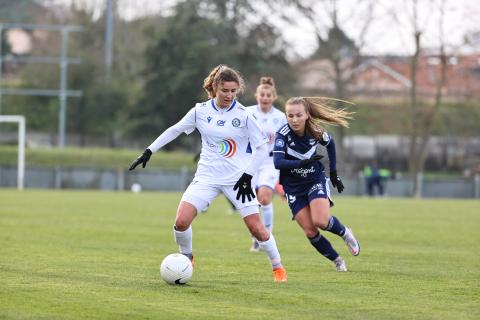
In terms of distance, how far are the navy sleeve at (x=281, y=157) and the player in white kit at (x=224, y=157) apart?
0.63 meters

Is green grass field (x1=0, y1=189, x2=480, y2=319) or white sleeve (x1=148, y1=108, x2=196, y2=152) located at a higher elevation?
white sleeve (x1=148, y1=108, x2=196, y2=152)

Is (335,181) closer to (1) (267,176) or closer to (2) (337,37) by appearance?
(1) (267,176)

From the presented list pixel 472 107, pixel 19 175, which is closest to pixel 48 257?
pixel 19 175

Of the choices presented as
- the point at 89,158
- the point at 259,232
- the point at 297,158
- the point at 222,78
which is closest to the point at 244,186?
the point at 259,232

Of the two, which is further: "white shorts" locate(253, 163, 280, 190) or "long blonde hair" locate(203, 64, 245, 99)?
"white shorts" locate(253, 163, 280, 190)

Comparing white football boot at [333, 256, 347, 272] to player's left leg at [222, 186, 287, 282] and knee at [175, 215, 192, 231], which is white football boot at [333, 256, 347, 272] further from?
knee at [175, 215, 192, 231]

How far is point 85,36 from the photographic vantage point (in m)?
68.2

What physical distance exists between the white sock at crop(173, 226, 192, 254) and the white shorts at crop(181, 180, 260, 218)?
0.98 ft

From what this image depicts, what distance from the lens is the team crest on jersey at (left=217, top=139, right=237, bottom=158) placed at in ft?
33.2

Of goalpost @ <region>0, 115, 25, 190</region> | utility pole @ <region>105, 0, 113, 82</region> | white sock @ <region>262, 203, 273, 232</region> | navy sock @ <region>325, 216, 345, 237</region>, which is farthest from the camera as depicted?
utility pole @ <region>105, 0, 113, 82</region>

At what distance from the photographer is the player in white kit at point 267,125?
14125 millimetres

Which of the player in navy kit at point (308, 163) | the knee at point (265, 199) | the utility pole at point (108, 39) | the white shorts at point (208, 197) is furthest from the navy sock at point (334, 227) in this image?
the utility pole at point (108, 39)

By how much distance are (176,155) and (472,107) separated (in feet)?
54.2

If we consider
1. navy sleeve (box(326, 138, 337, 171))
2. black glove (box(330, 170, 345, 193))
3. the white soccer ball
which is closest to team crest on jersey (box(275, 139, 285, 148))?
navy sleeve (box(326, 138, 337, 171))
